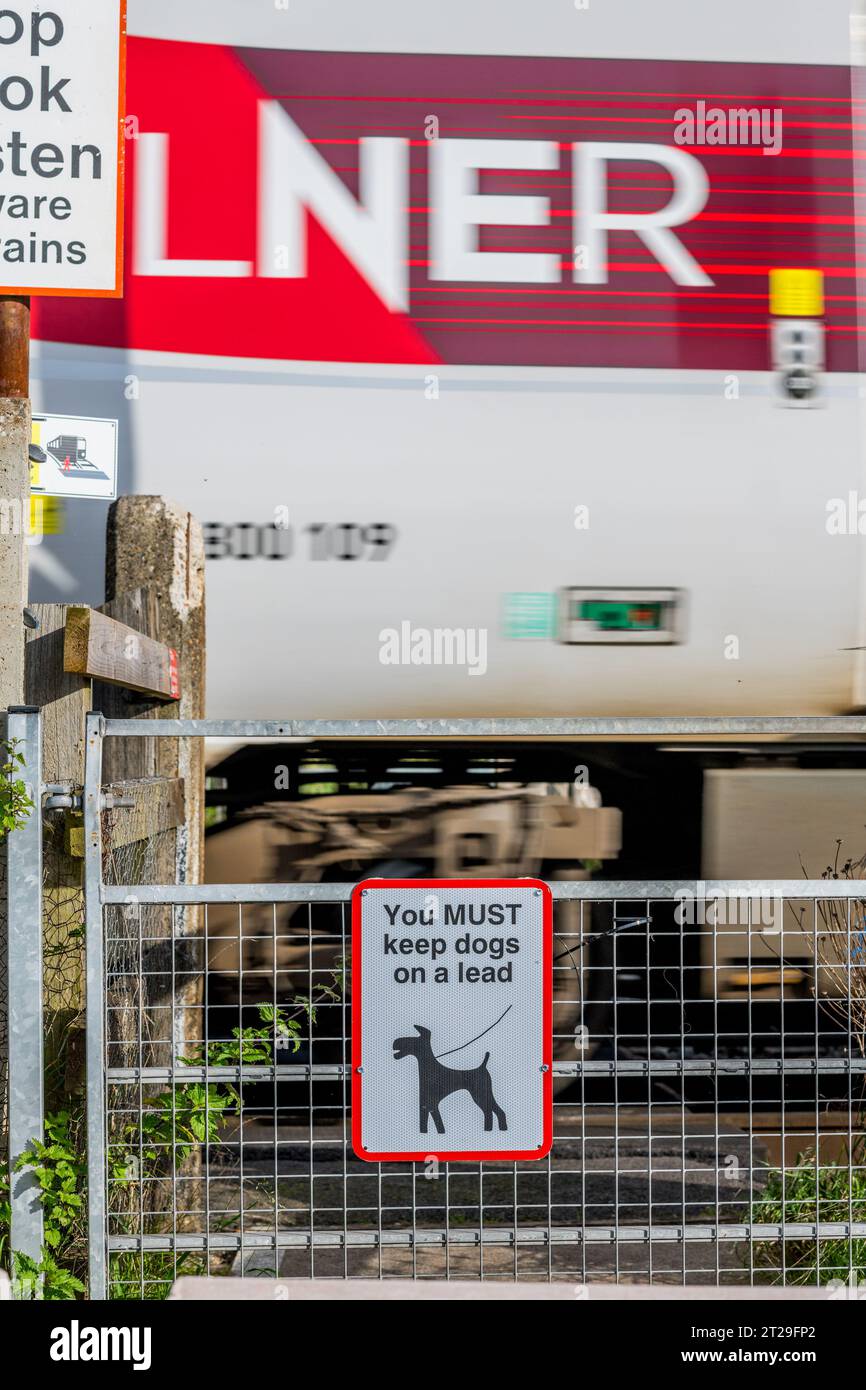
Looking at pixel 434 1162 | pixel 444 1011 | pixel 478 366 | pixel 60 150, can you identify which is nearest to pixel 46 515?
pixel 60 150

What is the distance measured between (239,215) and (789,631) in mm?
2346

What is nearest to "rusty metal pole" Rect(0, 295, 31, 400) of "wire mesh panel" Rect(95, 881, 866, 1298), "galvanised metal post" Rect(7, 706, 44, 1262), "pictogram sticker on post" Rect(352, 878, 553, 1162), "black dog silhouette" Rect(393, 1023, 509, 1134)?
"galvanised metal post" Rect(7, 706, 44, 1262)

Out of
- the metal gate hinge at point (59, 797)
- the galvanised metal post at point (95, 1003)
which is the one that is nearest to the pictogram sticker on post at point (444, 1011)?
the galvanised metal post at point (95, 1003)

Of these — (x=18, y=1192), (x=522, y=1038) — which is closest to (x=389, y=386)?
(x=522, y=1038)

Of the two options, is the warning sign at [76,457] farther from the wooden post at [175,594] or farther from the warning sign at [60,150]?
the warning sign at [60,150]

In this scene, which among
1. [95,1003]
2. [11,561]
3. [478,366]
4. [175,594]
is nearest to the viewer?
[95,1003]

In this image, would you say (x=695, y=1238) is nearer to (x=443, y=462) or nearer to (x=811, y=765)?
(x=811, y=765)

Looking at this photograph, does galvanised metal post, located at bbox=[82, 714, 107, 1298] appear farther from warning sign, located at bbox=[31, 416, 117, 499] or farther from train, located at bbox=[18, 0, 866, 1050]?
warning sign, located at bbox=[31, 416, 117, 499]

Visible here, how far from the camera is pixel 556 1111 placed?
457 cm

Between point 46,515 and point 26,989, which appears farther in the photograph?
point 46,515

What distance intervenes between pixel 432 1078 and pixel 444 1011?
0.52ft

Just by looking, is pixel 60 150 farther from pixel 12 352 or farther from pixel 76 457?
pixel 76 457

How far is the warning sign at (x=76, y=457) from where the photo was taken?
424cm

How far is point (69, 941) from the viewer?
325 centimetres
